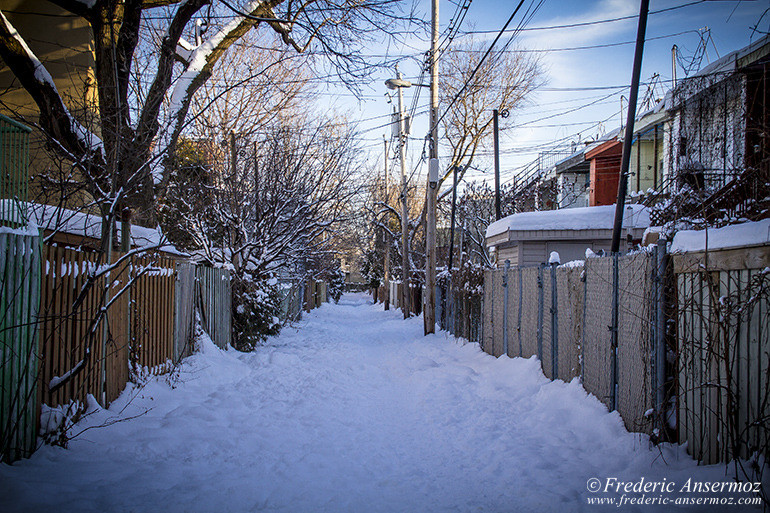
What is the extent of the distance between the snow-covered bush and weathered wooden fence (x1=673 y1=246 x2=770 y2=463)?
383 inches

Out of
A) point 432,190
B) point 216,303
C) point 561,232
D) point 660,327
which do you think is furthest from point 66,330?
point 432,190

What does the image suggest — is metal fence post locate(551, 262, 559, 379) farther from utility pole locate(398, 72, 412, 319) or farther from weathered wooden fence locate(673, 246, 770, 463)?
utility pole locate(398, 72, 412, 319)

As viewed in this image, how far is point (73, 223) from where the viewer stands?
6.41 metres

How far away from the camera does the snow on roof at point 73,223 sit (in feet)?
13.7

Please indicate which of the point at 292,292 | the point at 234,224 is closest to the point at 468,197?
the point at 292,292

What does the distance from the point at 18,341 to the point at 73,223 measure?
3.08 meters

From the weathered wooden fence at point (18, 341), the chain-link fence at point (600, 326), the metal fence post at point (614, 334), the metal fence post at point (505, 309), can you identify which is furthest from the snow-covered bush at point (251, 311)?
the metal fence post at point (614, 334)

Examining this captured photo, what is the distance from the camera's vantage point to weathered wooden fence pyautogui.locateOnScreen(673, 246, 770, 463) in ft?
10.9

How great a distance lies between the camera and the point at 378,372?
9.95 metres

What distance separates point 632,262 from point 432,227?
1121cm

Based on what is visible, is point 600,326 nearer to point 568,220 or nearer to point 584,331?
point 584,331

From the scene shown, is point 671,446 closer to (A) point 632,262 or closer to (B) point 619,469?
(B) point 619,469

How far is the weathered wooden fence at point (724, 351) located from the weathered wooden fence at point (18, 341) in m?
5.06

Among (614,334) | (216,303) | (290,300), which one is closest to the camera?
(614,334)
